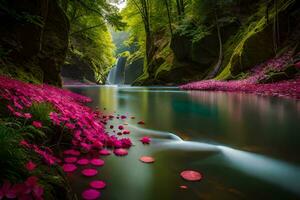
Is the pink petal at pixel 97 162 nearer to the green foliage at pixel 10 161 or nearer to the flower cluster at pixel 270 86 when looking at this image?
the green foliage at pixel 10 161

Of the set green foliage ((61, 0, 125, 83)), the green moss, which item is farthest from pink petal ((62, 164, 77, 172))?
the green moss

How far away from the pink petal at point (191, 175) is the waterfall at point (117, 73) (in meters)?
42.2

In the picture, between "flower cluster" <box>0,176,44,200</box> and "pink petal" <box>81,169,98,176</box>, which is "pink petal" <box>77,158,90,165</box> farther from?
"flower cluster" <box>0,176,44,200</box>

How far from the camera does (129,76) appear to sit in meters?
38.1

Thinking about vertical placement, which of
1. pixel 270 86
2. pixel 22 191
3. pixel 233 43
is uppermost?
pixel 233 43

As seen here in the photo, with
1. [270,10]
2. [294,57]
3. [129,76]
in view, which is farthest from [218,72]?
[129,76]

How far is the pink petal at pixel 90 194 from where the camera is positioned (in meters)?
1.55

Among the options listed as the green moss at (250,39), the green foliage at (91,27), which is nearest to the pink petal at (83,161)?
the green foliage at (91,27)

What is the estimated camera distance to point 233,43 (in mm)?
18297

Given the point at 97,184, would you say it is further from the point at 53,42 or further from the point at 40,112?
the point at 53,42

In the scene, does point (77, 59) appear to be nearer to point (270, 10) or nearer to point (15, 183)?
point (270, 10)

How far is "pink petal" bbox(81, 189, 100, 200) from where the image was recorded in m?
1.55

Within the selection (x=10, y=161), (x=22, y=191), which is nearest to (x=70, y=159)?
(x=10, y=161)

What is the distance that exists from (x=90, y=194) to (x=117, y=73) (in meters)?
44.4
